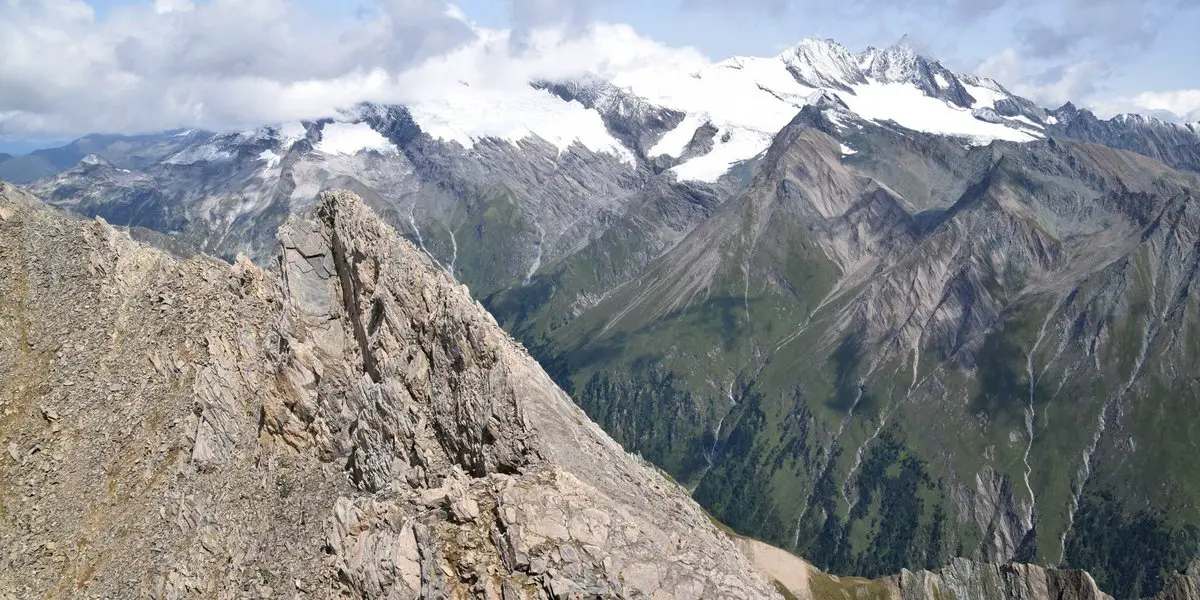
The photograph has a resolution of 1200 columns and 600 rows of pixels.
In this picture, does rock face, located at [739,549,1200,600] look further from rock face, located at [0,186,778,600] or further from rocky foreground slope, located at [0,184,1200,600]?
rock face, located at [0,186,778,600]

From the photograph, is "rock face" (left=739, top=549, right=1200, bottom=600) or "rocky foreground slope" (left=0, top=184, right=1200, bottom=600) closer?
"rocky foreground slope" (left=0, top=184, right=1200, bottom=600)

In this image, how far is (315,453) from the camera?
4750cm

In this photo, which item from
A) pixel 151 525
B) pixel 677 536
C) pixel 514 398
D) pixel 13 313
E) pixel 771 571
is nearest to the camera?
pixel 677 536

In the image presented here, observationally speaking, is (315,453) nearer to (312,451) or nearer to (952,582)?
(312,451)

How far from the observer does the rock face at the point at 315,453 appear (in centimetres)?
3494

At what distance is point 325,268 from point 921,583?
107489mm

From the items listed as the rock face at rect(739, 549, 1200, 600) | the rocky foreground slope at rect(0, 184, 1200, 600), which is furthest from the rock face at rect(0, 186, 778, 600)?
the rock face at rect(739, 549, 1200, 600)

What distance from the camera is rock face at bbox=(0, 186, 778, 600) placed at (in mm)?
34938

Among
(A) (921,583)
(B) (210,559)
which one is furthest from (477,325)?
(A) (921,583)

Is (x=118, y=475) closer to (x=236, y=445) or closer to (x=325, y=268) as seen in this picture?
(x=236, y=445)

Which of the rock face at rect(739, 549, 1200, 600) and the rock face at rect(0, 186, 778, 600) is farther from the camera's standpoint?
the rock face at rect(739, 549, 1200, 600)

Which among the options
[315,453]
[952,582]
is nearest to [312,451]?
[315,453]

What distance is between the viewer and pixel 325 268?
5353 centimetres

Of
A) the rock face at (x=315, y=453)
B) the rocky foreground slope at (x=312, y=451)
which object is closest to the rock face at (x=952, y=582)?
the rocky foreground slope at (x=312, y=451)
